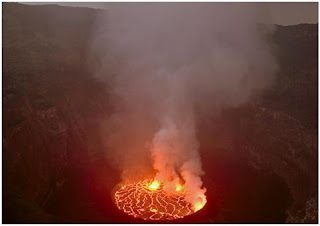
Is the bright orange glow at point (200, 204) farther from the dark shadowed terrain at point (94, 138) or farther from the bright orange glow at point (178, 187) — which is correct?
the bright orange glow at point (178, 187)

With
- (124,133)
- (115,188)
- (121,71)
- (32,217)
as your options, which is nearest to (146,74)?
(121,71)

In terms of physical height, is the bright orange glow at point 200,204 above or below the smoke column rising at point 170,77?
below

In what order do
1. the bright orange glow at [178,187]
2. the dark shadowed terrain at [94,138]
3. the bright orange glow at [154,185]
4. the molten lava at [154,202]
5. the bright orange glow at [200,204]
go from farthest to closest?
the bright orange glow at [154,185]
the bright orange glow at [178,187]
the bright orange glow at [200,204]
the dark shadowed terrain at [94,138]
the molten lava at [154,202]

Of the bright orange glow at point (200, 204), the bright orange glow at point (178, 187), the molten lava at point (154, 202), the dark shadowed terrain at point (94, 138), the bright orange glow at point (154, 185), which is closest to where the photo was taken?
the molten lava at point (154, 202)

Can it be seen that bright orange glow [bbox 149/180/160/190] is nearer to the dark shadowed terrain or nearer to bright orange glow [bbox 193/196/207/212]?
the dark shadowed terrain

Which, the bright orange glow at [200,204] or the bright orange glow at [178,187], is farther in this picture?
the bright orange glow at [178,187]

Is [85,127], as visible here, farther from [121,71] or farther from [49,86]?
[121,71]

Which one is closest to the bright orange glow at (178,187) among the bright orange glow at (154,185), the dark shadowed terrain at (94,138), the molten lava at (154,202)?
the molten lava at (154,202)
